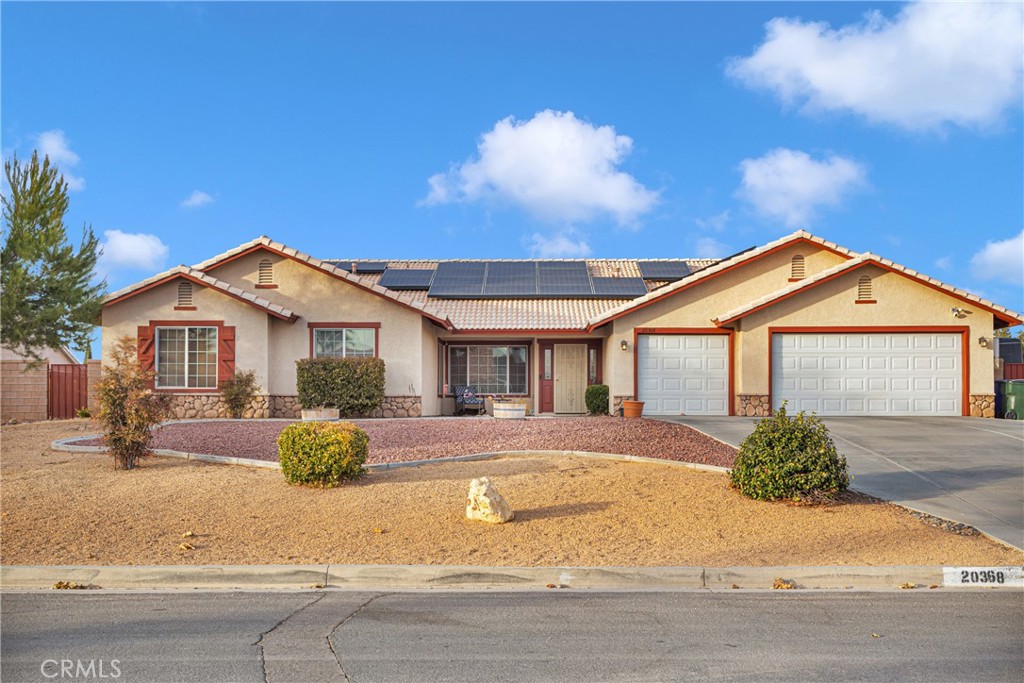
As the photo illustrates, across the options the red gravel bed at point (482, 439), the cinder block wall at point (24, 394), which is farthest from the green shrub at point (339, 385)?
the cinder block wall at point (24, 394)

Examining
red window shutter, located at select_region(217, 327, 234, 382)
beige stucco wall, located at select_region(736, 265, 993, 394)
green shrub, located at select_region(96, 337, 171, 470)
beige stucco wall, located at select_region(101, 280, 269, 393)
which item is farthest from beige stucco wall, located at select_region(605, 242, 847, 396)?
green shrub, located at select_region(96, 337, 171, 470)

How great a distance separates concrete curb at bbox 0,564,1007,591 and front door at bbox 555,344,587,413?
690 inches

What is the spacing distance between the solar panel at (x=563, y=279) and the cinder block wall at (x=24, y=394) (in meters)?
15.8

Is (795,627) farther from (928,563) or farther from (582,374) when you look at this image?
(582,374)

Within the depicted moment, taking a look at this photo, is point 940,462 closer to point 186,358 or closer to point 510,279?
point 510,279

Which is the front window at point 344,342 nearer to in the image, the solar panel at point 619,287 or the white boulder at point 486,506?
the solar panel at point 619,287

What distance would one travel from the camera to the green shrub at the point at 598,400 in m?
22.2

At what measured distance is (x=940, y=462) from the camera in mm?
13086

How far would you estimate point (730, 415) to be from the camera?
21016 millimetres

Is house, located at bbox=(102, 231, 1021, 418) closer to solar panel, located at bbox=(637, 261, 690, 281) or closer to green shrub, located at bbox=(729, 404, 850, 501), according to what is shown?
solar panel, located at bbox=(637, 261, 690, 281)

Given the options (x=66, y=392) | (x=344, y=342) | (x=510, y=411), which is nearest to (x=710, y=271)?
(x=510, y=411)

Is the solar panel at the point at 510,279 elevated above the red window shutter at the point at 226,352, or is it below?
above

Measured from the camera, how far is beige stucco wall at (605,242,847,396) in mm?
21547

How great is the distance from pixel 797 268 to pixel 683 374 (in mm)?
4866
